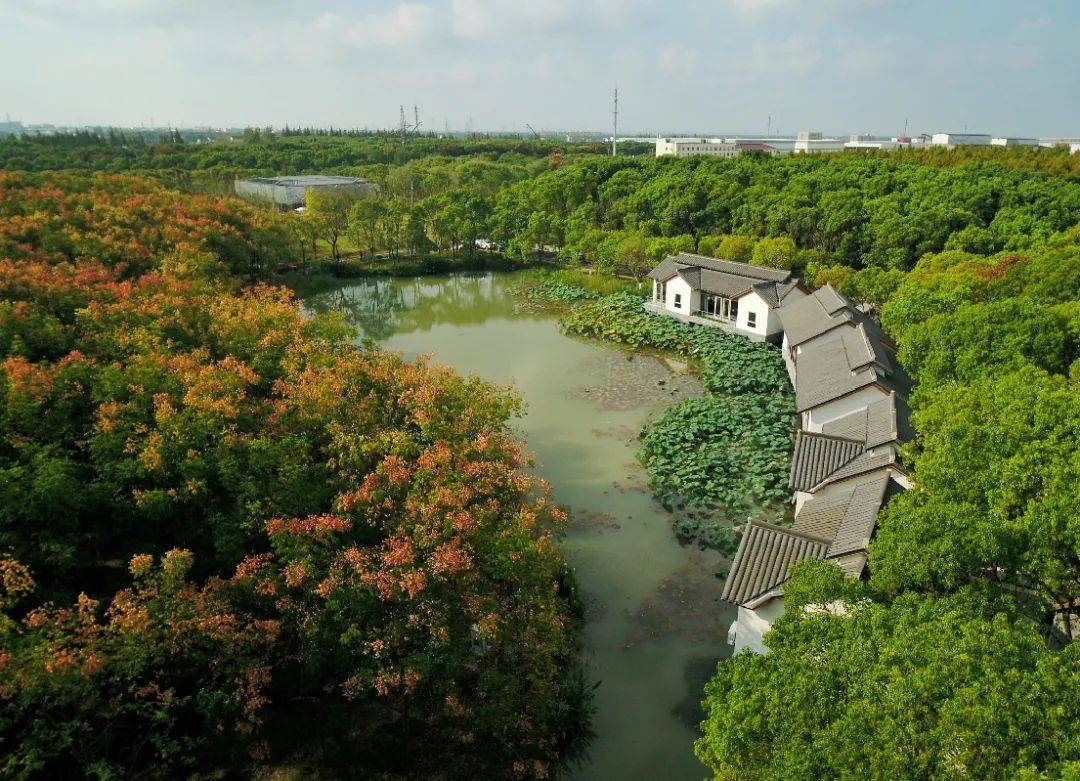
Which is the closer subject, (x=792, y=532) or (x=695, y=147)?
(x=792, y=532)

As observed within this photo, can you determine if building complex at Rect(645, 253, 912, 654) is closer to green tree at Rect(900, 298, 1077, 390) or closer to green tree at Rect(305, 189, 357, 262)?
green tree at Rect(900, 298, 1077, 390)

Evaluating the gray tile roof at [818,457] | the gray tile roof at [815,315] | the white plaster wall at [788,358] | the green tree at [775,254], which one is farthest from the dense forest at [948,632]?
the green tree at [775,254]

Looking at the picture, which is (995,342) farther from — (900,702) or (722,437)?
(900,702)

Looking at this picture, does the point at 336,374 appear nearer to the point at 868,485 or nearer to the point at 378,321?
the point at 868,485

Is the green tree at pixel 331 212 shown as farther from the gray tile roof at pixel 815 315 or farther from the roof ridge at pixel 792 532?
the roof ridge at pixel 792 532

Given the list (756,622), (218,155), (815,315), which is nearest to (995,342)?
(815,315)

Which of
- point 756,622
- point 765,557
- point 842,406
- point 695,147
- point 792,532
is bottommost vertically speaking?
point 756,622

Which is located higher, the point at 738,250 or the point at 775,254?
the point at 738,250
